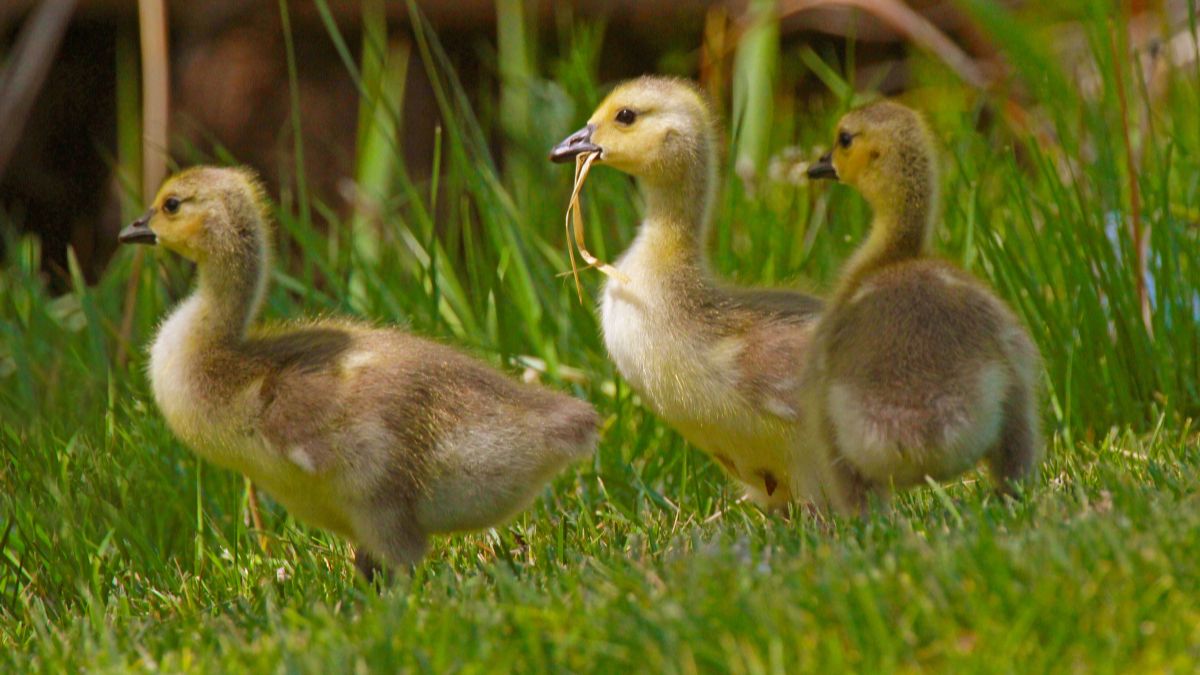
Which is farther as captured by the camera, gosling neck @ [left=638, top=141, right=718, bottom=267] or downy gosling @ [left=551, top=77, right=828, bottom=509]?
gosling neck @ [left=638, top=141, right=718, bottom=267]

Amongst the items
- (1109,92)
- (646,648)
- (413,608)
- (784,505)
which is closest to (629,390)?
(784,505)

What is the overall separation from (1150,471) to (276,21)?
5.99 meters

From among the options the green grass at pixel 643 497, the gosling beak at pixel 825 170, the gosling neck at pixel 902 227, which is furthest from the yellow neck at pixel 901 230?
the green grass at pixel 643 497

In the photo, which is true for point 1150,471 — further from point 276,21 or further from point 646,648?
point 276,21

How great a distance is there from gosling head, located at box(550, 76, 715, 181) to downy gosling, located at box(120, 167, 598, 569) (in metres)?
0.72

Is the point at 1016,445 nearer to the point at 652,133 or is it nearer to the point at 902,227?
the point at 902,227

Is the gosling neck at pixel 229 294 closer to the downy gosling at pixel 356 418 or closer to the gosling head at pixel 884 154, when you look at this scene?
the downy gosling at pixel 356 418

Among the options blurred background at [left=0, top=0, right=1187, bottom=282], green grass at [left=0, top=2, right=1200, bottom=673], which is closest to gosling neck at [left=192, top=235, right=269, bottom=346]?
green grass at [left=0, top=2, right=1200, bottom=673]

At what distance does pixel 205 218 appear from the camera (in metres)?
4.34

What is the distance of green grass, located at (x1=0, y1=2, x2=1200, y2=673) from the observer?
279 cm

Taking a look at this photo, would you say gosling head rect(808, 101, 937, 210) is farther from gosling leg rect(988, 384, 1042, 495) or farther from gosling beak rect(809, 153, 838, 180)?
gosling leg rect(988, 384, 1042, 495)


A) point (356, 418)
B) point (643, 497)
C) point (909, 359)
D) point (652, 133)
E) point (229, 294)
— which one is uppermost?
point (652, 133)

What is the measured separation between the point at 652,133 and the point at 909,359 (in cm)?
123

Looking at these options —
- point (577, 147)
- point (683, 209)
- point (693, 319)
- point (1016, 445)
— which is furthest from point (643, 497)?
point (1016, 445)
